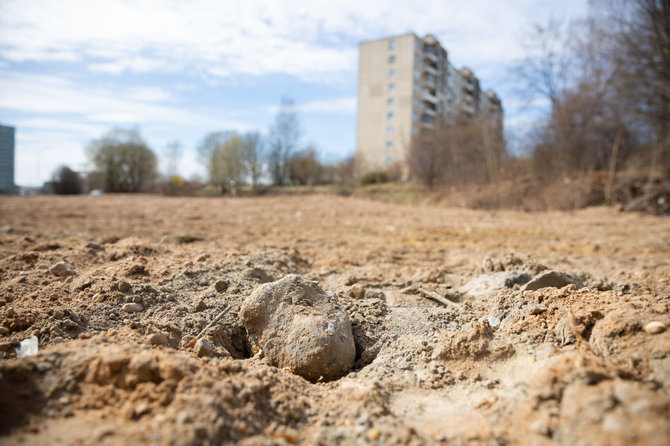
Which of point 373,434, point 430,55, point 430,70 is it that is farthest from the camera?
point 430,70

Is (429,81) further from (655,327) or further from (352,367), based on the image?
(655,327)

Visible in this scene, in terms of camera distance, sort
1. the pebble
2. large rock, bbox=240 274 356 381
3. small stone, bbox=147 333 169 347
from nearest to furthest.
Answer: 1. small stone, bbox=147 333 169 347
2. large rock, bbox=240 274 356 381
3. the pebble

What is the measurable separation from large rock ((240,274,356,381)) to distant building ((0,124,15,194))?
27090mm

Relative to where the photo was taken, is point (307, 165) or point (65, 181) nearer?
point (65, 181)

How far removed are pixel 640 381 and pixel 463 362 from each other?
87 centimetres

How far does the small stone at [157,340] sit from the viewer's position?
2450 mm

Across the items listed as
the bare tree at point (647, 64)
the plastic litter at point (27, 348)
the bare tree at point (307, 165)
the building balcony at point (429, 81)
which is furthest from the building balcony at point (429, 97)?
the plastic litter at point (27, 348)

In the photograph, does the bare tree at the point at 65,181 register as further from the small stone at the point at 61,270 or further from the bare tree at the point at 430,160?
the small stone at the point at 61,270

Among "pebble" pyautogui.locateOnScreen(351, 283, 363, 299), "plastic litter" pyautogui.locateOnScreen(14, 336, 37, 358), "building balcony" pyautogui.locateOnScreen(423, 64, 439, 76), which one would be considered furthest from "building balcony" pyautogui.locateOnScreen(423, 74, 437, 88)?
"plastic litter" pyautogui.locateOnScreen(14, 336, 37, 358)

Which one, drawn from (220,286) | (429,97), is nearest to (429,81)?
(429,97)

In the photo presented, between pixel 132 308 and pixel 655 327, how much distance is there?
313 centimetres

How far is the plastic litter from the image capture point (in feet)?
7.66

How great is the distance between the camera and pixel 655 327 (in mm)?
2053

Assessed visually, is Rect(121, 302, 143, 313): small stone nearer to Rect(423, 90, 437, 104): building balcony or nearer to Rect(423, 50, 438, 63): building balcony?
Rect(423, 90, 437, 104): building balcony
